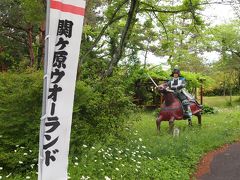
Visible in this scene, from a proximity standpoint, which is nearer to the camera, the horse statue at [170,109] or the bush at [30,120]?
the bush at [30,120]

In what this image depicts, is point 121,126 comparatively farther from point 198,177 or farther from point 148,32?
point 148,32

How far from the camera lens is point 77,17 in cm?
A: 479

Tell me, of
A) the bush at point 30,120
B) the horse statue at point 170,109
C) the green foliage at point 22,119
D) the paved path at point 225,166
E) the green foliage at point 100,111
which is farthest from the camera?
the horse statue at point 170,109

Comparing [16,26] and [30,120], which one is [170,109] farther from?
[16,26]

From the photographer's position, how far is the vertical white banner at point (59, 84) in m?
4.60

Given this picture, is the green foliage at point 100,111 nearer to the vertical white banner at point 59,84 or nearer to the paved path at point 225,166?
the paved path at point 225,166

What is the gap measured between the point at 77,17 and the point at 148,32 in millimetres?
25169

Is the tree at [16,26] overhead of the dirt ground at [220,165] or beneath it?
overhead

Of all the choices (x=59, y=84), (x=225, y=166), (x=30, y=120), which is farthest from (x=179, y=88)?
(x=59, y=84)

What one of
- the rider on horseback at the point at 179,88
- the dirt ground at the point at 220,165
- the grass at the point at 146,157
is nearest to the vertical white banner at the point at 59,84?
the grass at the point at 146,157

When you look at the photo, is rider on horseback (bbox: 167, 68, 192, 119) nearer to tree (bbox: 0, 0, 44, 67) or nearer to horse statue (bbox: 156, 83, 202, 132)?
horse statue (bbox: 156, 83, 202, 132)

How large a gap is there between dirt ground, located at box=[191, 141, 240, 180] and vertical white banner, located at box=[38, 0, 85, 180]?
18.8 ft

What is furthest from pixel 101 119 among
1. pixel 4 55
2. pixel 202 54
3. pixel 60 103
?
pixel 202 54

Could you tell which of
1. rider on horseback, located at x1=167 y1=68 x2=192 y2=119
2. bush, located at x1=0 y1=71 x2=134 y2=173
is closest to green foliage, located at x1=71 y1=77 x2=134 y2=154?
bush, located at x1=0 y1=71 x2=134 y2=173
